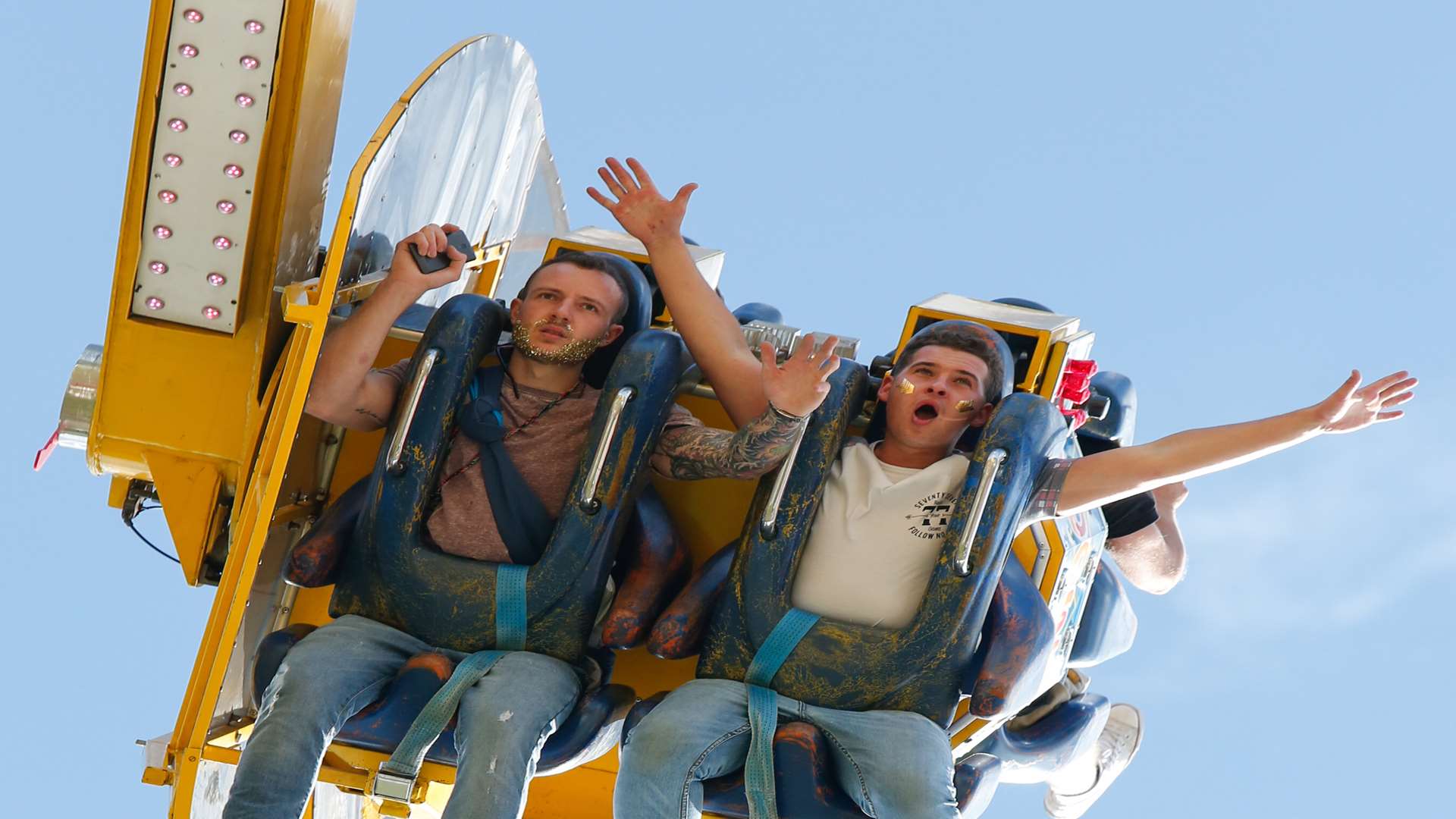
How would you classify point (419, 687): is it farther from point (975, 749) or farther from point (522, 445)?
point (975, 749)

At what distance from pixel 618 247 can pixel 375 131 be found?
35.1 inches

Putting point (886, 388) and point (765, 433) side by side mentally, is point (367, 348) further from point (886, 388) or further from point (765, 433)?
point (886, 388)

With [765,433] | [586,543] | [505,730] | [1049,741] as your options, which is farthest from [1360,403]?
[505,730]

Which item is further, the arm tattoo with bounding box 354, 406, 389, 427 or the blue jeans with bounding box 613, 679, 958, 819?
the arm tattoo with bounding box 354, 406, 389, 427

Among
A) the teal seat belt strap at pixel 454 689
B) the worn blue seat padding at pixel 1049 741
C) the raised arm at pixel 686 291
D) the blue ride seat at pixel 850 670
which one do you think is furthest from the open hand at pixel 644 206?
the worn blue seat padding at pixel 1049 741

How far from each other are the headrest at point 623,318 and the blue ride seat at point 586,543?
0.04 m

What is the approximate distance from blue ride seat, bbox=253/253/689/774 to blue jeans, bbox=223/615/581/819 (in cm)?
6

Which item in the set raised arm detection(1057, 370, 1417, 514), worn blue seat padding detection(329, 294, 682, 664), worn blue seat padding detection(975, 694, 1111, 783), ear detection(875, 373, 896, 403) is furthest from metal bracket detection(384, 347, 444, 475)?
worn blue seat padding detection(975, 694, 1111, 783)

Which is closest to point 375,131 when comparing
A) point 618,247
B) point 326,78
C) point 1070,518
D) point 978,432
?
point 326,78

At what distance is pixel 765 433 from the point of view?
3.44m

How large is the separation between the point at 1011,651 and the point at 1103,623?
69 centimetres

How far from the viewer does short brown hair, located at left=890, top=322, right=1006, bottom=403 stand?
3646mm

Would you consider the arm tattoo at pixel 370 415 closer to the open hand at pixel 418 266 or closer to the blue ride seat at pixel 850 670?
the open hand at pixel 418 266

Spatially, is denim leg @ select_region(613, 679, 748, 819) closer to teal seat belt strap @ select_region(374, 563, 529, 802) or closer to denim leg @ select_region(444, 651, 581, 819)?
denim leg @ select_region(444, 651, 581, 819)
